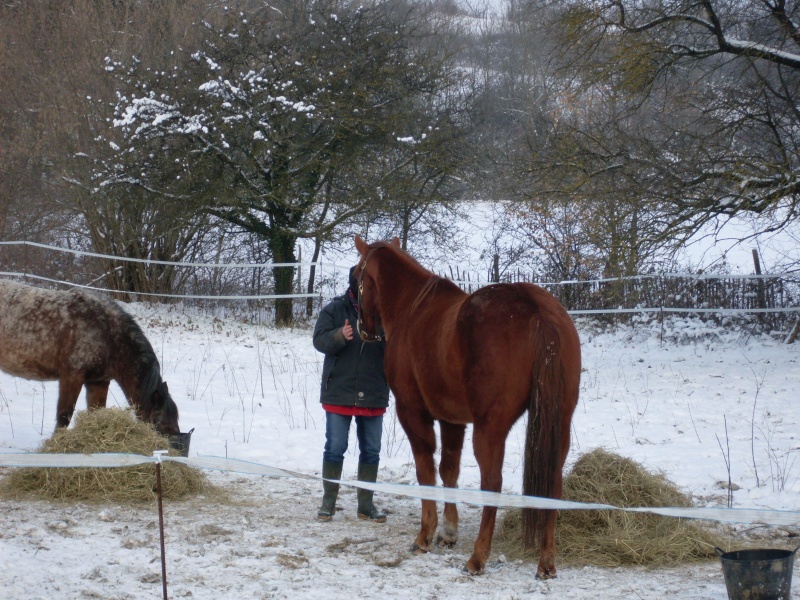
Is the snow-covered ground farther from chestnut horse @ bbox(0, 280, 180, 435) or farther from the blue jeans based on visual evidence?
chestnut horse @ bbox(0, 280, 180, 435)

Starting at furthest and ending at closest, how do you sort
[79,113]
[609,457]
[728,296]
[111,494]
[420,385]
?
[79,113] → [728,296] → [111,494] → [609,457] → [420,385]

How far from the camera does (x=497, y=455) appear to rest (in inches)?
162

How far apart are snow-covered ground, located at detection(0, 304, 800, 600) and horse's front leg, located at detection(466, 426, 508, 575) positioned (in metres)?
0.10

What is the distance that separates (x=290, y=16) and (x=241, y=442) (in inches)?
470

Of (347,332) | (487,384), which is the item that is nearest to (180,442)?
(347,332)

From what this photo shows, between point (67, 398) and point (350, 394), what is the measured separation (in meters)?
2.92

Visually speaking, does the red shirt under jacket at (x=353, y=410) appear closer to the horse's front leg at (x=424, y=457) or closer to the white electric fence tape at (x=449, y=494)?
the horse's front leg at (x=424, y=457)

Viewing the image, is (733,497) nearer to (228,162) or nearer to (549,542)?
(549,542)

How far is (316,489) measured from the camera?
6.29 metres

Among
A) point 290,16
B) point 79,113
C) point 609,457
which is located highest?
point 290,16

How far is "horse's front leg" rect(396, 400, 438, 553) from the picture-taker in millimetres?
4633

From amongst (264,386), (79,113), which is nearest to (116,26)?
(79,113)

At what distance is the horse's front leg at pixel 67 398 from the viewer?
259 inches

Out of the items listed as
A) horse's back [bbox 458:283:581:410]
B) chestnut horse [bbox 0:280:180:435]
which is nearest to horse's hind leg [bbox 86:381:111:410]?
chestnut horse [bbox 0:280:180:435]
